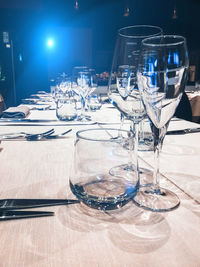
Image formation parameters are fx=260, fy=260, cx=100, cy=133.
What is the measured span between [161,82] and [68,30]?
745cm

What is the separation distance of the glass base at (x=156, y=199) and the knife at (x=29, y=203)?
3.9 inches

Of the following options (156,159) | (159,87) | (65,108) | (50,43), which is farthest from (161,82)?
(50,43)

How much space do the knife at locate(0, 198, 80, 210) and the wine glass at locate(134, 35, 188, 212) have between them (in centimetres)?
11

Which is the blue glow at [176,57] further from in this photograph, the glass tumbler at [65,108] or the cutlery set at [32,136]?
the glass tumbler at [65,108]

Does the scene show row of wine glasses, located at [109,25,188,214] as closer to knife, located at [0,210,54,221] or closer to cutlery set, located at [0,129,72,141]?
knife, located at [0,210,54,221]

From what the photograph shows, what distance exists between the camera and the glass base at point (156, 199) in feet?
1.25

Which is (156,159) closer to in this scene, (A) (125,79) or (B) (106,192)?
(B) (106,192)

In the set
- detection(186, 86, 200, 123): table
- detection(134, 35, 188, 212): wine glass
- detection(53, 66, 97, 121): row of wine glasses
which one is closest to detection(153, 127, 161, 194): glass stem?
detection(134, 35, 188, 212): wine glass

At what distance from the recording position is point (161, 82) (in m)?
0.37

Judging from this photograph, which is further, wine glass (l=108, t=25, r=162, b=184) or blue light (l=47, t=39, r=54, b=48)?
blue light (l=47, t=39, r=54, b=48)

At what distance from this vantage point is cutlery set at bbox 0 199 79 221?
0.35 meters

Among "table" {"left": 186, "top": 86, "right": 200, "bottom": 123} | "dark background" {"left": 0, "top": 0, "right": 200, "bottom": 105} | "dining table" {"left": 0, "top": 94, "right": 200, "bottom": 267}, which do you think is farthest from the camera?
"dark background" {"left": 0, "top": 0, "right": 200, "bottom": 105}

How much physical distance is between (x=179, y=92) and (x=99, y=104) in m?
1.17

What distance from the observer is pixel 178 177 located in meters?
0.51
